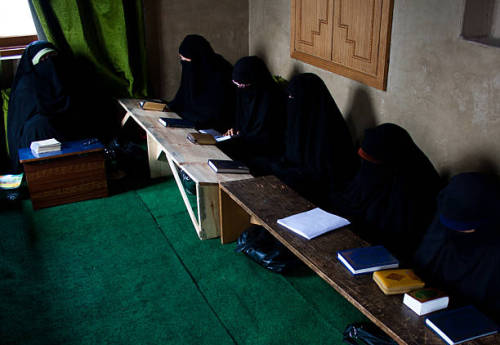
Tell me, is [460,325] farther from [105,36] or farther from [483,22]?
[105,36]

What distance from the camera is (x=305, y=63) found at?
16.5 ft

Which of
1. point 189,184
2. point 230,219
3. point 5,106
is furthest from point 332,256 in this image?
point 5,106

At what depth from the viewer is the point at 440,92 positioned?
11.6 feet

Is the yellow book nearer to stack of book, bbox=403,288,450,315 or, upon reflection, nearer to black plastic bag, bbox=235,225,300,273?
stack of book, bbox=403,288,450,315

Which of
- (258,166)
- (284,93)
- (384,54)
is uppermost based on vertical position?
(384,54)

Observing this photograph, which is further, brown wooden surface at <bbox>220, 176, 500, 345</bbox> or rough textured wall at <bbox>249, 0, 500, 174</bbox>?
rough textured wall at <bbox>249, 0, 500, 174</bbox>

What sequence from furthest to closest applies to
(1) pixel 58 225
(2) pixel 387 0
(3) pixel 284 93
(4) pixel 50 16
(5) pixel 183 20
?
(5) pixel 183 20 < (4) pixel 50 16 < (3) pixel 284 93 < (1) pixel 58 225 < (2) pixel 387 0

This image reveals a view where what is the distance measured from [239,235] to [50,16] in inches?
127

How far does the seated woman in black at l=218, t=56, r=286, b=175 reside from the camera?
4.56 meters

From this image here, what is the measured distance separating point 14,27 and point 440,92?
15.0 ft

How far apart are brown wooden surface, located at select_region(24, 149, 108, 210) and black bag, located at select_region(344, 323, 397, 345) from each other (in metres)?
2.69

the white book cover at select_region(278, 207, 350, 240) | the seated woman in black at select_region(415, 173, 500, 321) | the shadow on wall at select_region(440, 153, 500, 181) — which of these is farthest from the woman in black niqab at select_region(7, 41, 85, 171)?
the seated woman in black at select_region(415, 173, 500, 321)

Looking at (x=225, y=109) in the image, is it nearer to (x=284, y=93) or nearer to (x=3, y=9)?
(x=284, y=93)

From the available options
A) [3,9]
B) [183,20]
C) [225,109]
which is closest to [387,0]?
[225,109]
